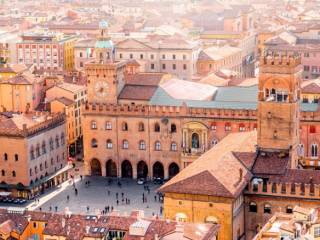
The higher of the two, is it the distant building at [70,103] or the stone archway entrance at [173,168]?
the distant building at [70,103]

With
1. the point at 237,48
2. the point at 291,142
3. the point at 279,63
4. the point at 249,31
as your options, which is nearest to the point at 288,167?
the point at 291,142

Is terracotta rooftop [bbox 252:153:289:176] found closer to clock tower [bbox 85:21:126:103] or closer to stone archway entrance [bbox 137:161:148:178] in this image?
stone archway entrance [bbox 137:161:148:178]

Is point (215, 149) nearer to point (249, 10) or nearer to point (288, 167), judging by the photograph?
point (288, 167)

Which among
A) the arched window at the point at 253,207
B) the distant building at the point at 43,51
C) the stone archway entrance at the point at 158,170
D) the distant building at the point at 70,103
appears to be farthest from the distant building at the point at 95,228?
the distant building at the point at 43,51

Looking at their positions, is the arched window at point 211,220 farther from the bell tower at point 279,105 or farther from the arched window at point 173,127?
the arched window at point 173,127

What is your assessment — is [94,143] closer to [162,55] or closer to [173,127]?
[173,127]

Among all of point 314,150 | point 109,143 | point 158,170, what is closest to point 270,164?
point 314,150

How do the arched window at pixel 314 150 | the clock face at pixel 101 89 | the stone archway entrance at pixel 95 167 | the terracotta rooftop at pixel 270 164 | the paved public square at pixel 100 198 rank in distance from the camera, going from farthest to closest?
the stone archway entrance at pixel 95 167, the clock face at pixel 101 89, the arched window at pixel 314 150, the paved public square at pixel 100 198, the terracotta rooftop at pixel 270 164
